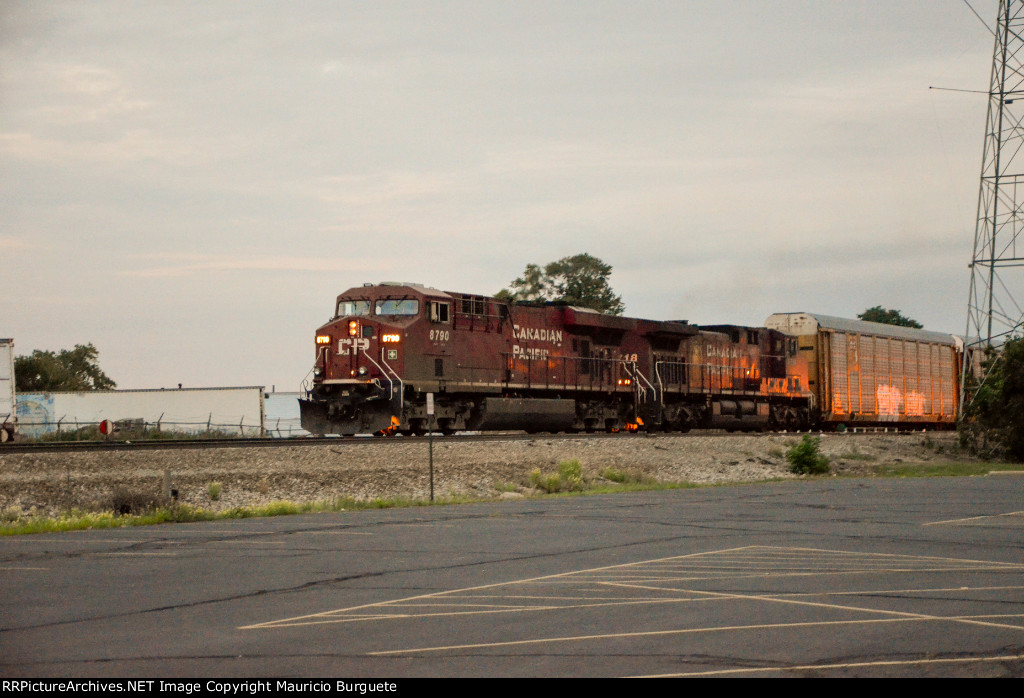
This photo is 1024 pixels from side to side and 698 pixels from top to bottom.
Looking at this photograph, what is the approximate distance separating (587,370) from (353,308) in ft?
30.5

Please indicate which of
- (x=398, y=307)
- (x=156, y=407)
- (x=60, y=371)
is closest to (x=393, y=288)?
(x=398, y=307)

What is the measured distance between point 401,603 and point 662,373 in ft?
100

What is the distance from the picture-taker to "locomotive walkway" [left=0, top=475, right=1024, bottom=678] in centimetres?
672

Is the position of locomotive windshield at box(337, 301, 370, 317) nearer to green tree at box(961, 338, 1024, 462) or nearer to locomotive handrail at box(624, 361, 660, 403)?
locomotive handrail at box(624, 361, 660, 403)

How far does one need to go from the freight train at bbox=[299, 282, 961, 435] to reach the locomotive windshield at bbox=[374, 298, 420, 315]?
41 millimetres

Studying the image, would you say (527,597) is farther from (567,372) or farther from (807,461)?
(567,372)

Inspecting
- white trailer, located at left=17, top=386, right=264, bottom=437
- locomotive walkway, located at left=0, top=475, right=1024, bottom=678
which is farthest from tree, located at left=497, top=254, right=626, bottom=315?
locomotive walkway, located at left=0, top=475, right=1024, bottom=678

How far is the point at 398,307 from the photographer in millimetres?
29562

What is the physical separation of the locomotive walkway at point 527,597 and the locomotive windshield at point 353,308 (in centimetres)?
1376

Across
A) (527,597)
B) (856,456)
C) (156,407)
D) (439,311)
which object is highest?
(439,311)

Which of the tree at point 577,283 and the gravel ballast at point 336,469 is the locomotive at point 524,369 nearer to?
the gravel ballast at point 336,469

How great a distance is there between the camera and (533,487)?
985 inches

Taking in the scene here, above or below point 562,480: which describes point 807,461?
above
